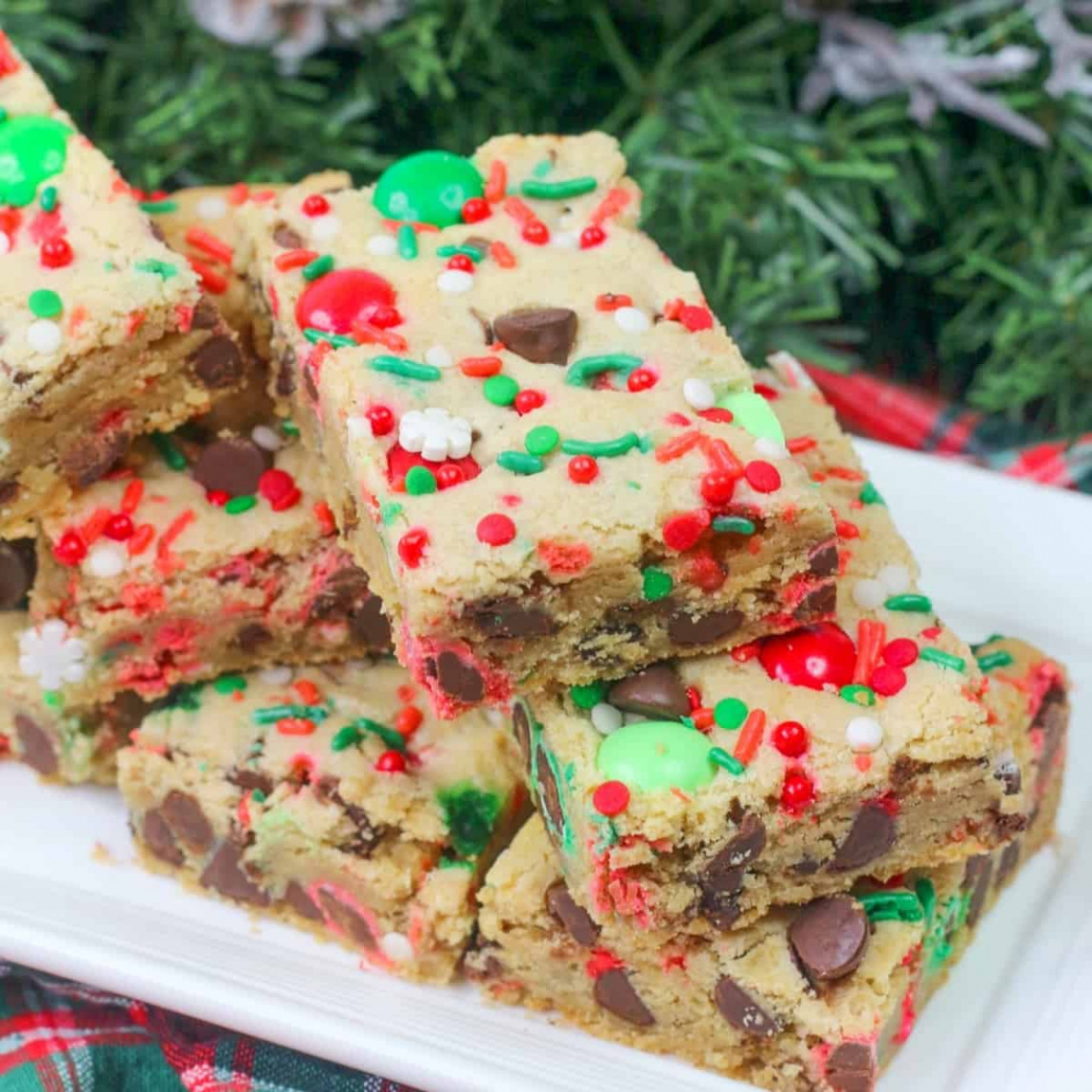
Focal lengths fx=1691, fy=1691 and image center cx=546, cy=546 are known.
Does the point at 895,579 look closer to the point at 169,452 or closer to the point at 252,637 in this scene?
the point at 252,637

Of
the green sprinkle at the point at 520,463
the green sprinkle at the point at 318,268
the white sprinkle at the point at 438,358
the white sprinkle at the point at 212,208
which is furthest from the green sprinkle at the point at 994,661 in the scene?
the white sprinkle at the point at 212,208

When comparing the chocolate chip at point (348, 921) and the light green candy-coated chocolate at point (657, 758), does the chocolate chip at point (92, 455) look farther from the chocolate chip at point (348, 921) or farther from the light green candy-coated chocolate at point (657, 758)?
the light green candy-coated chocolate at point (657, 758)

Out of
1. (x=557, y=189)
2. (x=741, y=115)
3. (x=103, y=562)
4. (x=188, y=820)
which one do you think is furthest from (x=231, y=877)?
(x=741, y=115)

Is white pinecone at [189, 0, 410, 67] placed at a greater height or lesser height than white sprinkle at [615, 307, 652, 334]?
greater

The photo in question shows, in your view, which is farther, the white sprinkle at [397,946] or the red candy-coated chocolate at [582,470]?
the white sprinkle at [397,946]

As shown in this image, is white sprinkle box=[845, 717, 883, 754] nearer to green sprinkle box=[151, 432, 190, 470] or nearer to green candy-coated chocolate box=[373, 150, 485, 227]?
green candy-coated chocolate box=[373, 150, 485, 227]

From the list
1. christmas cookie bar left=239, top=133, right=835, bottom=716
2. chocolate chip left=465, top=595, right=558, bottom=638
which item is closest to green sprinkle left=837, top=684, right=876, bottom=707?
christmas cookie bar left=239, top=133, right=835, bottom=716
